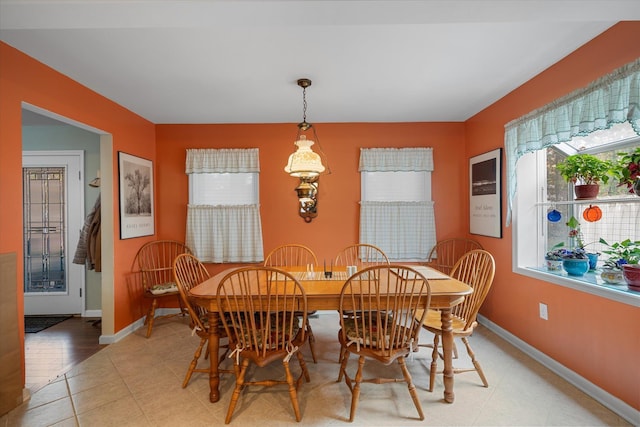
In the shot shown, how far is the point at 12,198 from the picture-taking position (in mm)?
2014

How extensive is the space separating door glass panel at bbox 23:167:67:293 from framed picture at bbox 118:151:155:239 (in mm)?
1186

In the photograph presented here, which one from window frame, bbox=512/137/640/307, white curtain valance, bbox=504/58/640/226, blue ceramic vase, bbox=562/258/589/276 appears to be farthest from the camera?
window frame, bbox=512/137/640/307

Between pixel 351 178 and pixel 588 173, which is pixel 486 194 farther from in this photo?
pixel 351 178

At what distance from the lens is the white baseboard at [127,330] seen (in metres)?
2.98

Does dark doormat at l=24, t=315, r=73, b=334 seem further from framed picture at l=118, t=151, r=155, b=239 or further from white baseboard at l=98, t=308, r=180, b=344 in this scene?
framed picture at l=118, t=151, r=155, b=239

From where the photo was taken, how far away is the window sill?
184 cm

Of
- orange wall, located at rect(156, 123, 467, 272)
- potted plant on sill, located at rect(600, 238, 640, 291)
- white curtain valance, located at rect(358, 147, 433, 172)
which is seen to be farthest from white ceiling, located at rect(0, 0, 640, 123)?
potted plant on sill, located at rect(600, 238, 640, 291)

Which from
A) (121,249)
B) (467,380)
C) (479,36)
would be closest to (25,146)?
(121,249)

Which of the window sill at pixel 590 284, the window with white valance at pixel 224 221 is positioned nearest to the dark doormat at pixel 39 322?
the window with white valance at pixel 224 221

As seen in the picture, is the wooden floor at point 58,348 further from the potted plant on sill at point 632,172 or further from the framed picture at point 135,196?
the potted plant on sill at point 632,172

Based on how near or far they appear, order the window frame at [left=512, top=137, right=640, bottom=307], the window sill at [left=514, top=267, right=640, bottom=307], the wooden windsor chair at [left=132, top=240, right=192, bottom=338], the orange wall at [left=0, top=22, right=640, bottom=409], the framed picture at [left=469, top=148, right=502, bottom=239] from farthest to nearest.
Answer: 1. the wooden windsor chair at [left=132, top=240, right=192, bottom=338]
2. the framed picture at [left=469, top=148, right=502, bottom=239]
3. the window frame at [left=512, top=137, right=640, bottom=307]
4. the orange wall at [left=0, top=22, right=640, bottom=409]
5. the window sill at [left=514, top=267, right=640, bottom=307]

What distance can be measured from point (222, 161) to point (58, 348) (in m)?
2.52

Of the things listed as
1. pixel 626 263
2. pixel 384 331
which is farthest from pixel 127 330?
pixel 626 263

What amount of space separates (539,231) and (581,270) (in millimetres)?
583
